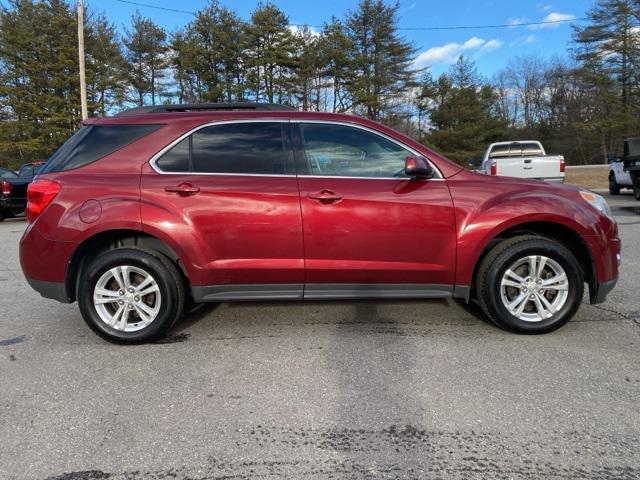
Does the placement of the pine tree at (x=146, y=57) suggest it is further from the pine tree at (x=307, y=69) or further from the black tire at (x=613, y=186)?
the black tire at (x=613, y=186)

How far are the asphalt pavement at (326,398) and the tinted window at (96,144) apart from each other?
147cm

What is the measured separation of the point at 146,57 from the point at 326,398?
144 ft

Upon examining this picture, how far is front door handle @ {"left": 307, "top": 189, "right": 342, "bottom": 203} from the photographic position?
3.71 metres

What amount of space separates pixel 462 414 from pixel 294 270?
163cm

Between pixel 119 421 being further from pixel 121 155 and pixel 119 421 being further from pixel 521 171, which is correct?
pixel 521 171

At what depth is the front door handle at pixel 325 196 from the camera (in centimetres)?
371

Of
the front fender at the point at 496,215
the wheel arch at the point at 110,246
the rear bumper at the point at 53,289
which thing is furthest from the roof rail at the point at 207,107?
the front fender at the point at 496,215

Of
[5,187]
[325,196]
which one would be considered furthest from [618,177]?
[5,187]

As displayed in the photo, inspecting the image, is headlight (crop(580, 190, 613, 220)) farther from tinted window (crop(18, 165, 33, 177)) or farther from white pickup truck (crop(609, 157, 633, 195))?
white pickup truck (crop(609, 157, 633, 195))

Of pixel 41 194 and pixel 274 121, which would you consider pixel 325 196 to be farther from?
pixel 41 194

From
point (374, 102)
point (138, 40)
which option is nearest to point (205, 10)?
point (138, 40)

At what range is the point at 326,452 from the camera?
243 centimetres

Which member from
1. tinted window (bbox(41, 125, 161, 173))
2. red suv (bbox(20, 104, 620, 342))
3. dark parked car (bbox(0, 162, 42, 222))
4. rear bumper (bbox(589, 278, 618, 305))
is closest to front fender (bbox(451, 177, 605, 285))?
red suv (bbox(20, 104, 620, 342))

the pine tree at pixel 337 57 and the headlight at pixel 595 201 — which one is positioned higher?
the pine tree at pixel 337 57
